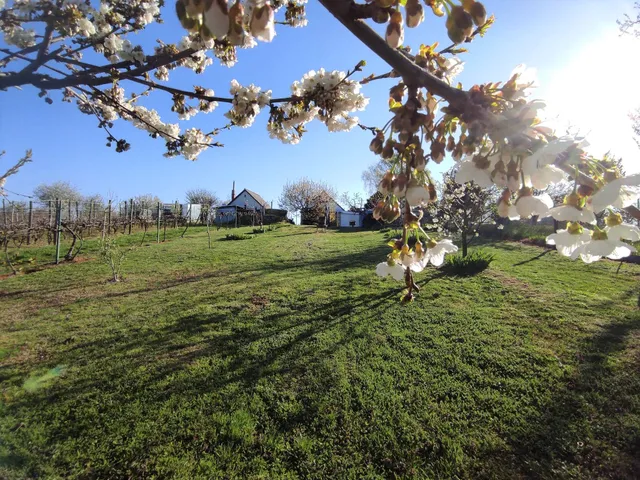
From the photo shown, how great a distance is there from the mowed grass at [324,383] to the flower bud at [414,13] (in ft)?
9.70

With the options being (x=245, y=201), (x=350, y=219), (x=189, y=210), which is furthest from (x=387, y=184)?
(x=245, y=201)

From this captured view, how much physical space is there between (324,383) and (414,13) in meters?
3.64

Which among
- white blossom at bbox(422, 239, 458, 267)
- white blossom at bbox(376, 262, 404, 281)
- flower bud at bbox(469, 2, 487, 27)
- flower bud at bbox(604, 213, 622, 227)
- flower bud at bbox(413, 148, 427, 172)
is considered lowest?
white blossom at bbox(376, 262, 404, 281)

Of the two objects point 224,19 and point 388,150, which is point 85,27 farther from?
point 388,150

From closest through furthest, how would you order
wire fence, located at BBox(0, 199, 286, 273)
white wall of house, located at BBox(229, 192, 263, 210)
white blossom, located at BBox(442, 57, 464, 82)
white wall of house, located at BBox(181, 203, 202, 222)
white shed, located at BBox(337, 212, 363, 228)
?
white blossom, located at BBox(442, 57, 464, 82) → wire fence, located at BBox(0, 199, 286, 273) → white wall of house, located at BBox(181, 203, 202, 222) → white shed, located at BBox(337, 212, 363, 228) → white wall of house, located at BBox(229, 192, 263, 210)

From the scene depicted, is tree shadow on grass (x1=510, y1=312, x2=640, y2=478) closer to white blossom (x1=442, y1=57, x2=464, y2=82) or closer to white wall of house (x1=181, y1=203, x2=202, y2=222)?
white blossom (x1=442, y1=57, x2=464, y2=82)

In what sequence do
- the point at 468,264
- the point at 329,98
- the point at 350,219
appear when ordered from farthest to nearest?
the point at 350,219 < the point at 468,264 < the point at 329,98

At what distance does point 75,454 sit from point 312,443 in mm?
2025

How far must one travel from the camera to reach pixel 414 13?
644 mm

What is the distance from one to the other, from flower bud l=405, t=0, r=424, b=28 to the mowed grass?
2956mm

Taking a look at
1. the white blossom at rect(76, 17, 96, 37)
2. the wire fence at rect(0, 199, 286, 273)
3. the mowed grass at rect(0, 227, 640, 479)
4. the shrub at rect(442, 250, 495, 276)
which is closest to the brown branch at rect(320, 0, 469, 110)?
the mowed grass at rect(0, 227, 640, 479)

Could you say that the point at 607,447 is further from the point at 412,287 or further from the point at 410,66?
the point at 410,66

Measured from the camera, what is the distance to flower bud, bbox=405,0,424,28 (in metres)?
0.63

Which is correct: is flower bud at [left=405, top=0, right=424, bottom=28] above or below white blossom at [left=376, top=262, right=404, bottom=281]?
above
